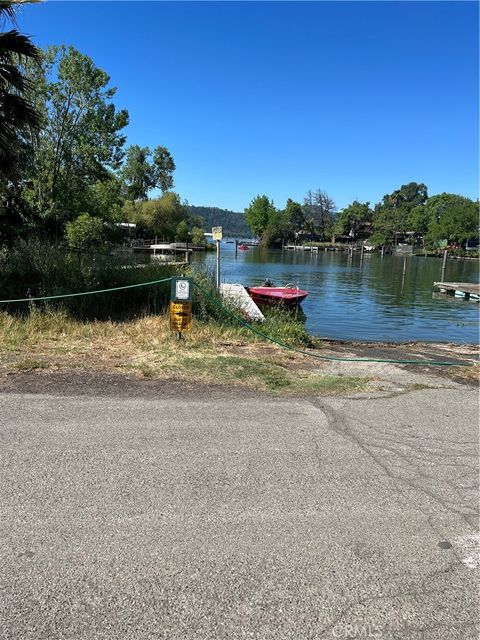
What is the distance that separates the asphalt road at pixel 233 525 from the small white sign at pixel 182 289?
341 cm

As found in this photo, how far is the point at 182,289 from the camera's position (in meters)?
8.29

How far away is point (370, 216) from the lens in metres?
164

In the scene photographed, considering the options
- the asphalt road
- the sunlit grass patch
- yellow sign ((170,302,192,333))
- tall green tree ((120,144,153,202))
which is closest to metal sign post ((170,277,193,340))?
yellow sign ((170,302,192,333))

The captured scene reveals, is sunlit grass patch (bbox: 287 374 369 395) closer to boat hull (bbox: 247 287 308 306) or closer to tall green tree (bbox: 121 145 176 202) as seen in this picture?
boat hull (bbox: 247 287 308 306)

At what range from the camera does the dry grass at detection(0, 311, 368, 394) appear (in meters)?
6.62

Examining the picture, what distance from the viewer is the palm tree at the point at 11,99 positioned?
992 cm

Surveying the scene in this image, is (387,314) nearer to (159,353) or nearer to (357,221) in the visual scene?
(159,353)

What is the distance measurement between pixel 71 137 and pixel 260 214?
137m


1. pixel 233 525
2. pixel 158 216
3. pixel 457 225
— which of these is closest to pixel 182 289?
pixel 233 525

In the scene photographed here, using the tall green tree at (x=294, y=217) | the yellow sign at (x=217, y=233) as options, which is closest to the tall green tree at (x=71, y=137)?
the yellow sign at (x=217, y=233)

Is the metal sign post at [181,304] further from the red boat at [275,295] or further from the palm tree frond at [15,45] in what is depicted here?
the red boat at [275,295]

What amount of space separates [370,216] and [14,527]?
17049 cm

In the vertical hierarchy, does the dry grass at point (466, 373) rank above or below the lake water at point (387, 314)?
above

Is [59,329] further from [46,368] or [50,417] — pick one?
[50,417]
